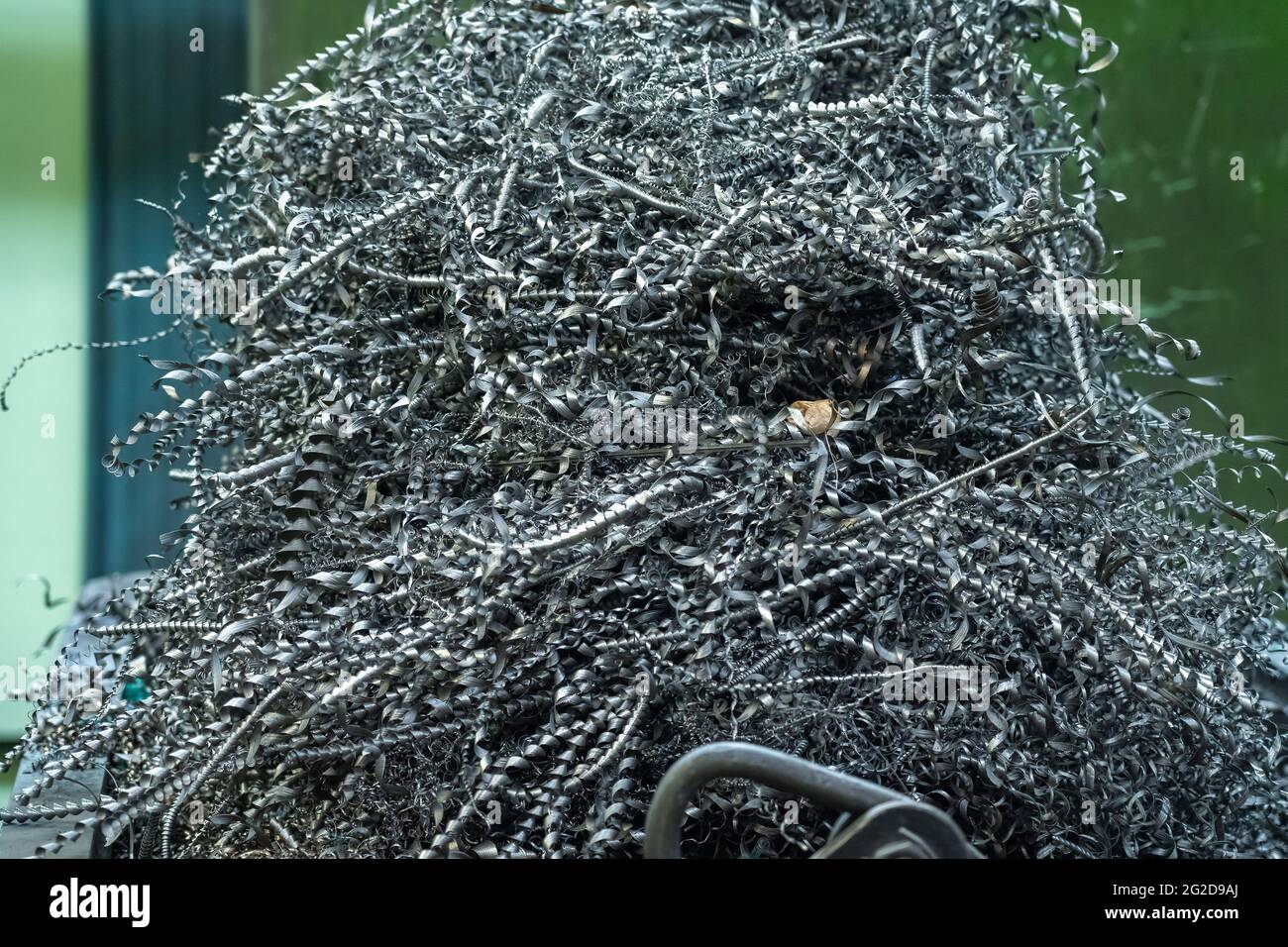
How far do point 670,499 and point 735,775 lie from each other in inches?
10.5

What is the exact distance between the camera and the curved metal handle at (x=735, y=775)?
1.64 ft

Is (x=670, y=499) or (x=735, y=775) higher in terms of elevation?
(x=670, y=499)

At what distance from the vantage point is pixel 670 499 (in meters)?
0.75

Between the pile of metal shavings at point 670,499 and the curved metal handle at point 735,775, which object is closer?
the curved metal handle at point 735,775

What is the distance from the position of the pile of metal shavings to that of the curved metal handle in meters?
0.16

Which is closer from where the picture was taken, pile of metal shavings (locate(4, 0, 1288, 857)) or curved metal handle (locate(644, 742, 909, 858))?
curved metal handle (locate(644, 742, 909, 858))

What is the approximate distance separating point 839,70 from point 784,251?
30cm

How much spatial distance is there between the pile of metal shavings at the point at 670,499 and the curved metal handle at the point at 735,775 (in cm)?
16

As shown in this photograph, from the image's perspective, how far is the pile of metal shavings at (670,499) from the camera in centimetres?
71

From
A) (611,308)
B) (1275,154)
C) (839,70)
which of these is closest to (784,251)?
(611,308)

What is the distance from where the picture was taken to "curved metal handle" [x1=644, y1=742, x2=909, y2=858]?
0.50 meters

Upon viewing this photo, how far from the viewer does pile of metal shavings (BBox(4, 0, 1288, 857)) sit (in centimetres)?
71

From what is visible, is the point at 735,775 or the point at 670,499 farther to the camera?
the point at 670,499

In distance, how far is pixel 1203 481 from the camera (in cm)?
86
